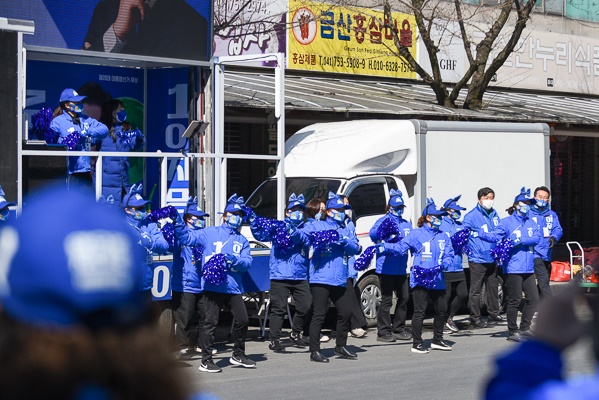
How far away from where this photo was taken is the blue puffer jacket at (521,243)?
1331 centimetres

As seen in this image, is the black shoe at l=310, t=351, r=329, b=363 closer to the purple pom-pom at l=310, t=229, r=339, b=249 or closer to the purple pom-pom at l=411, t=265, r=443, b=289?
the purple pom-pom at l=310, t=229, r=339, b=249

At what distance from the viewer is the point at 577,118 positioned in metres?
21.4

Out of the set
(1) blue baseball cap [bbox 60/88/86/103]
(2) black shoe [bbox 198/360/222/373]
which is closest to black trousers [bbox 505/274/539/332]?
(2) black shoe [bbox 198/360/222/373]

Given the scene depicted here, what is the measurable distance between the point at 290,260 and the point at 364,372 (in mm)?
1780

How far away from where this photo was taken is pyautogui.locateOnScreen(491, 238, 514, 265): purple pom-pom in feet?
43.8

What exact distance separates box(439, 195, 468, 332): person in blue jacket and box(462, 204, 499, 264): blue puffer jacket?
1.36 ft

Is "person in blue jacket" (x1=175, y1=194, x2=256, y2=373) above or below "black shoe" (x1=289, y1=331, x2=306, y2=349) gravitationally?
above

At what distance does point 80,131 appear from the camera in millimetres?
11891

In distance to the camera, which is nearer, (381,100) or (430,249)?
(430,249)

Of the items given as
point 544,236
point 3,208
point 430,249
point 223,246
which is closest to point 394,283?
point 430,249

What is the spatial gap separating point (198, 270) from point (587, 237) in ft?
61.9

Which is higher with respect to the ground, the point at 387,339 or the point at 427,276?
the point at 427,276

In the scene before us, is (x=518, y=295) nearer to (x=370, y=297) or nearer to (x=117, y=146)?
(x=370, y=297)

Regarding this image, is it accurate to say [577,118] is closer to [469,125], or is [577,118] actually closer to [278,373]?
[469,125]
